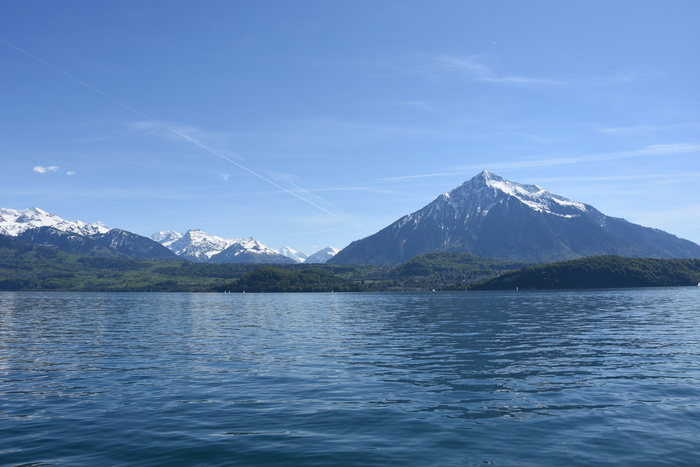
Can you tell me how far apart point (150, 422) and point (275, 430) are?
7133mm

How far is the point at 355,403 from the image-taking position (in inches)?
1125

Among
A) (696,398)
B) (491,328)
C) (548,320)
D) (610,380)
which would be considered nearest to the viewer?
(696,398)

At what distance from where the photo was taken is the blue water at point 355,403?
66.5 ft

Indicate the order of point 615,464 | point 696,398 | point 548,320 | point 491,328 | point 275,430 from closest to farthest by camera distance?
point 615,464
point 275,430
point 696,398
point 491,328
point 548,320

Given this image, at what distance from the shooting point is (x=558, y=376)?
36125mm

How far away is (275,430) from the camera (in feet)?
77.4

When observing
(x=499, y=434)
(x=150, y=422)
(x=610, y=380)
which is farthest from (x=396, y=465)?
(x=610, y=380)

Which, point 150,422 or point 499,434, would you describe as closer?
point 499,434

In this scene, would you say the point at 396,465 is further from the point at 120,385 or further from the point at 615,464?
the point at 120,385

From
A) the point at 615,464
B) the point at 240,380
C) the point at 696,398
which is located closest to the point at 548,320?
the point at 696,398

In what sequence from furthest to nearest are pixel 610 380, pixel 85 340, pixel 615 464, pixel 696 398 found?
1. pixel 85 340
2. pixel 610 380
3. pixel 696 398
4. pixel 615 464

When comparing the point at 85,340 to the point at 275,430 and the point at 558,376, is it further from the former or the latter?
the point at 558,376

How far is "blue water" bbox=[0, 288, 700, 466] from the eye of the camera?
20.3 metres

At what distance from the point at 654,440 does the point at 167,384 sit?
30902 millimetres
